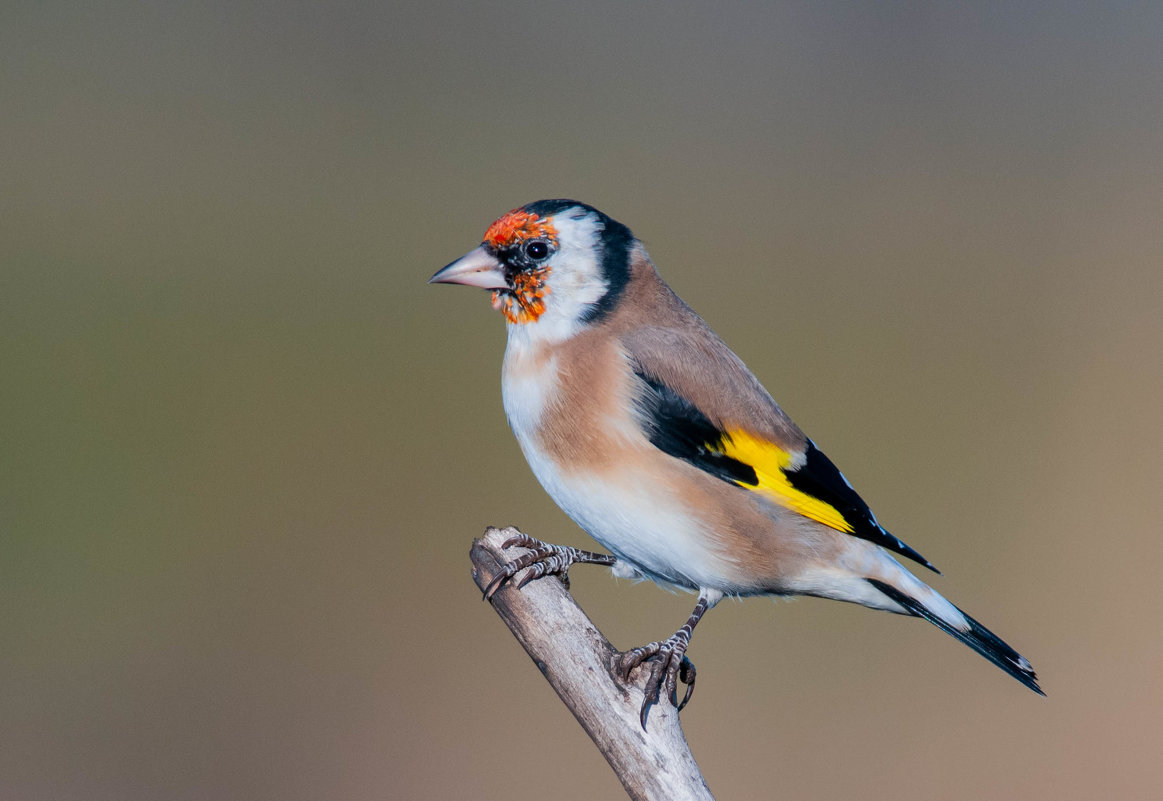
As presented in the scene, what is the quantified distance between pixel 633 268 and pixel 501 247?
15.0 inches

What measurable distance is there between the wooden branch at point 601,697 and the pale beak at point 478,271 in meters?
0.73

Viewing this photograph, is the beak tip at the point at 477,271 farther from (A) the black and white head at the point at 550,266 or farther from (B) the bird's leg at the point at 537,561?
(B) the bird's leg at the point at 537,561

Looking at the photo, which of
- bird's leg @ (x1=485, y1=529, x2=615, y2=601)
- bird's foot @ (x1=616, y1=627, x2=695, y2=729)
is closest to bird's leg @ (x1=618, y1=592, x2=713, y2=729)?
bird's foot @ (x1=616, y1=627, x2=695, y2=729)

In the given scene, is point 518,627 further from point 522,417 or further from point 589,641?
point 522,417

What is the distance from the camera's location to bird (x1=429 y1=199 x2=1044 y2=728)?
7.90 ft

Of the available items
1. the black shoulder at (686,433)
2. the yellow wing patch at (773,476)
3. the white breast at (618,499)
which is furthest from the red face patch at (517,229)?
the yellow wing patch at (773,476)

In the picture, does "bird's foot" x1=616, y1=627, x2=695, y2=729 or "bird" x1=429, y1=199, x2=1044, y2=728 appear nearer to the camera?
"bird's foot" x1=616, y1=627, x2=695, y2=729

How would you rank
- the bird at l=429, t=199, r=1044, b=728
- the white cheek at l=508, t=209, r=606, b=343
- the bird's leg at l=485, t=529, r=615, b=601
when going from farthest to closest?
the white cheek at l=508, t=209, r=606, b=343 < the bird at l=429, t=199, r=1044, b=728 < the bird's leg at l=485, t=529, r=615, b=601

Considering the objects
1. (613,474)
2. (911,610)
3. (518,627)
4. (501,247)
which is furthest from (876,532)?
(501,247)

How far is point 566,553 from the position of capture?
8.09 feet

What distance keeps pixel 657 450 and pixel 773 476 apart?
303 millimetres

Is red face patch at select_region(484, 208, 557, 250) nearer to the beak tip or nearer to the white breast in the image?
the beak tip

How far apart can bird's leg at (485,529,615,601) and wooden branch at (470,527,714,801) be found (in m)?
0.03

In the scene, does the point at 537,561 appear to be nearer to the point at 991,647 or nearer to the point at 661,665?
the point at 661,665
